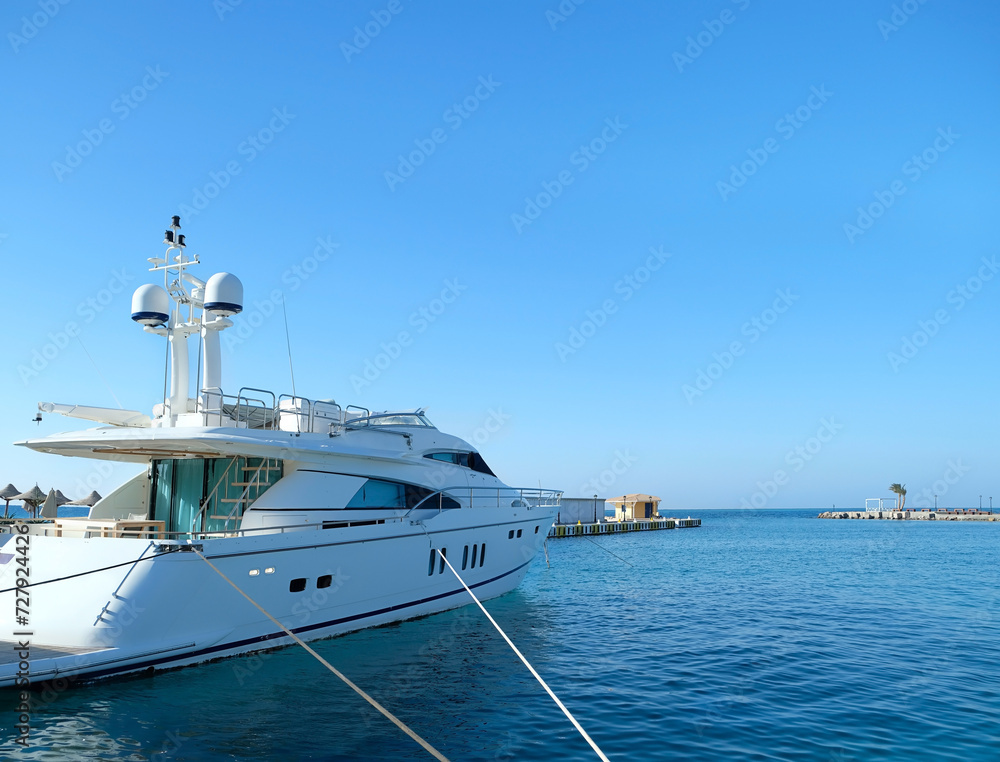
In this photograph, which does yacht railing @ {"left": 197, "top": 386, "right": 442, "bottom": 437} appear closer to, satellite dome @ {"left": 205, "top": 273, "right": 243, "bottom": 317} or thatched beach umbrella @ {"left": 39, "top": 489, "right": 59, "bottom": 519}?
satellite dome @ {"left": 205, "top": 273, "right": 243, "bottom": 317}

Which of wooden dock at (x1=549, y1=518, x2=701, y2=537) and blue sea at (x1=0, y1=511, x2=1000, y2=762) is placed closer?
blue sea at (x1=0, y1=511, x2=1000, y2=762)

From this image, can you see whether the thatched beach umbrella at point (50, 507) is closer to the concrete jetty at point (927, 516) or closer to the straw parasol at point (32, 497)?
the straw parasol at point (32, 497)

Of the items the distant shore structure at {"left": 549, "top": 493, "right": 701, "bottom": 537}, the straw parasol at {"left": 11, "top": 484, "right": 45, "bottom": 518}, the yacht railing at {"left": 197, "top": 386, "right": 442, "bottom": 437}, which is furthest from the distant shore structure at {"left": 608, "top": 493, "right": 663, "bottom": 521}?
the yacht railing at {"left": 197, "top": 386, "right": 442, "bottom": 437}

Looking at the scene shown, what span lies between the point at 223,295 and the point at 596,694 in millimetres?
9546

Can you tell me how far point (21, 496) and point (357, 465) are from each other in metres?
24.9

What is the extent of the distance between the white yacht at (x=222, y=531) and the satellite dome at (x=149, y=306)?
0.13 feet

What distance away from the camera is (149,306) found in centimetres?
1255

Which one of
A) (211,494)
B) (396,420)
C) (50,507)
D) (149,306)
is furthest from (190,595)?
(50,507)

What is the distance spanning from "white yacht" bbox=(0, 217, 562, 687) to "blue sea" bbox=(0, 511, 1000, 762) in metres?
0.59

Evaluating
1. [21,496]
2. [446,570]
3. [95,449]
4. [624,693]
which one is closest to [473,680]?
[624,693]

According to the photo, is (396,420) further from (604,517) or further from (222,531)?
(604,517)

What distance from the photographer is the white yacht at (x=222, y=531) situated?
9.01 metres

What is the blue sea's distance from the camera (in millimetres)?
7395

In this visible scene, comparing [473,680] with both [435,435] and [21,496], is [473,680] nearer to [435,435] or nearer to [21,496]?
[435,435]
